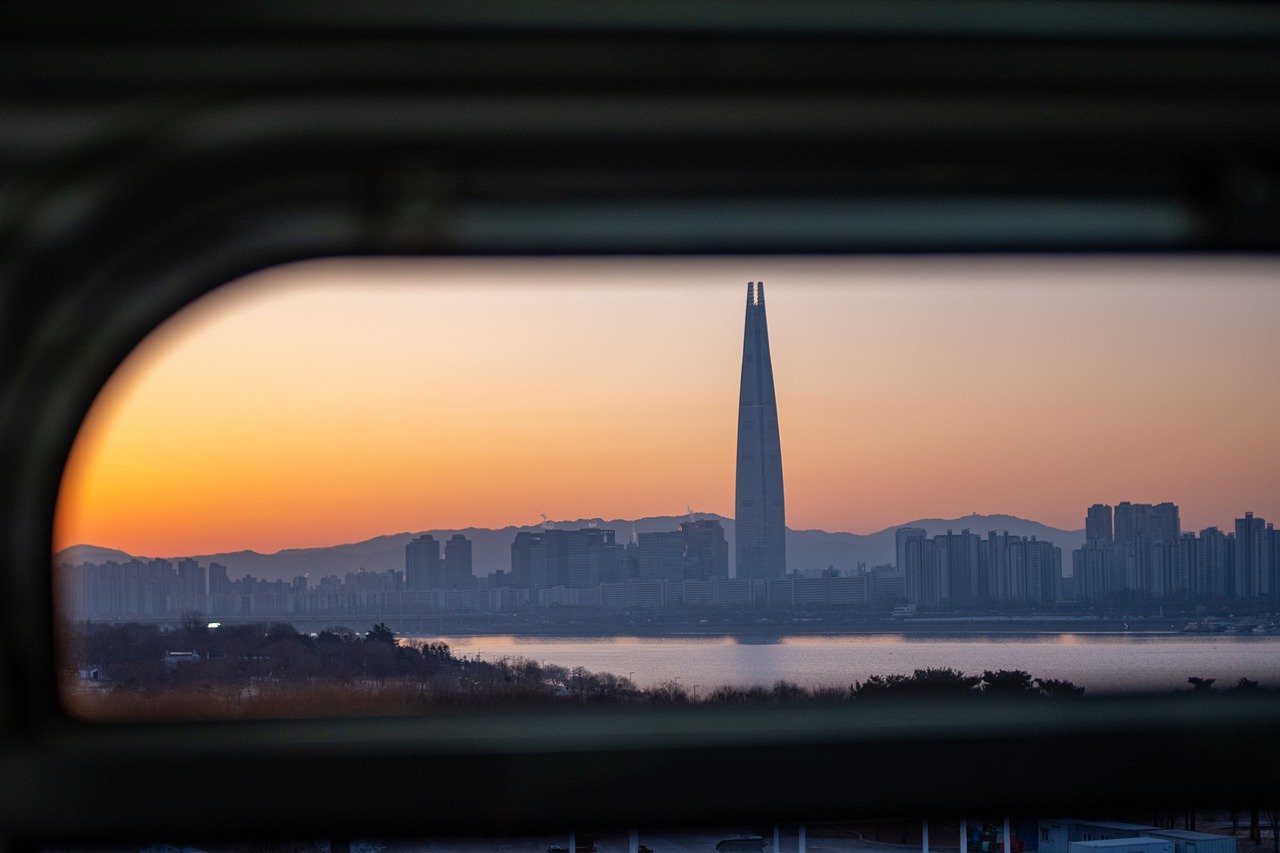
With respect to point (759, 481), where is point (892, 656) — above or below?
below

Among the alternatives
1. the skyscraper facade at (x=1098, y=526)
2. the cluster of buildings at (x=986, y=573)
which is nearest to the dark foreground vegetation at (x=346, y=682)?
the cluster of buildings at (x=986, y=573)

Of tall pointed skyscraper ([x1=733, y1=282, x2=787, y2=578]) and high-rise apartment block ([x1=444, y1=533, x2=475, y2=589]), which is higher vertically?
tall pointed skyscraper ([x1=733, y1=282, x2=787, y2=578])

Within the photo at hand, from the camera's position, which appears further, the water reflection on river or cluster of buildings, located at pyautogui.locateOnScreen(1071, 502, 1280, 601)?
cluster of buildings, located at pyautogui.locateOnScreen(1071, 502, 1280, 601)

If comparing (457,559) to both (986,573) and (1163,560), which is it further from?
(1163,560)

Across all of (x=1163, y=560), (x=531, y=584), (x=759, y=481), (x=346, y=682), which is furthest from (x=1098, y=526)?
(x=346, y=682)

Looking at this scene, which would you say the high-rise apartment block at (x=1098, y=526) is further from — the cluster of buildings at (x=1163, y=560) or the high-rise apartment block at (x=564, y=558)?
the high-rise apartment block at (x=564, y=558)

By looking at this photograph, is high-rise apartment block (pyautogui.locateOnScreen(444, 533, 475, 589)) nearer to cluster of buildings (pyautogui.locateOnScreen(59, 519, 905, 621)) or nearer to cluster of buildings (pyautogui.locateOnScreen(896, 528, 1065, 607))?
cluster of buildings (pyautogui.locateOnScreen(59, 519, 905, 621))

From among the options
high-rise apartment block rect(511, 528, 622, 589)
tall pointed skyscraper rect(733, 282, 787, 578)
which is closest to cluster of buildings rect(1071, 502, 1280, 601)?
tall pointed skyscraper rect(733, 282, 787, 578)
